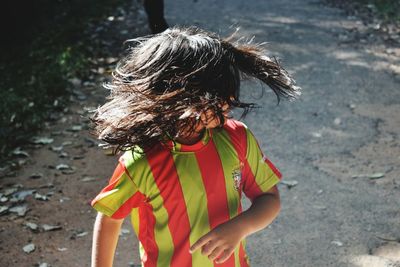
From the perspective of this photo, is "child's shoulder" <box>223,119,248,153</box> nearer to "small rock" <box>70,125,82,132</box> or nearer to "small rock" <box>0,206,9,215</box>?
"small rock" <box>0,206,9,215</box>

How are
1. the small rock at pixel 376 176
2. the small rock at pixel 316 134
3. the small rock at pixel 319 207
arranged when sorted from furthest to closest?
the small rock at pixel 316 134
the small rock at pixel 376 176
the small rock at pixel 319 207

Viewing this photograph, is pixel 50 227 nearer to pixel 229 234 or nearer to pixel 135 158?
pixel 135 158

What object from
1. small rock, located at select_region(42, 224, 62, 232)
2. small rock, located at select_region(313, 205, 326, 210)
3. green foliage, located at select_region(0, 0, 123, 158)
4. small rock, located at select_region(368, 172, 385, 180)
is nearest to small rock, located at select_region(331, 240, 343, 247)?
small rock, located at select_region(313, 205, 326, 210)

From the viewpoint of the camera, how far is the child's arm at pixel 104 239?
1.69 m

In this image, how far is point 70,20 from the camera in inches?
324

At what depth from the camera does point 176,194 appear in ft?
5.35

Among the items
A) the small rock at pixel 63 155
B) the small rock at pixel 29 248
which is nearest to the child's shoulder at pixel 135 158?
the small rock at pixel 29 248

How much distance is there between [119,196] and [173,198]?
14 cm

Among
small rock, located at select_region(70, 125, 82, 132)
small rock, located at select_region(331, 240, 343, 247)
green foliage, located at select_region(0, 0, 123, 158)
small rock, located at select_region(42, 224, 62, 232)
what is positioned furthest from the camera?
green foliage, located at select_region(0, 0, 123, 158)

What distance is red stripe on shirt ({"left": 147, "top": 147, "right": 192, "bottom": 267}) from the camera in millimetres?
1630

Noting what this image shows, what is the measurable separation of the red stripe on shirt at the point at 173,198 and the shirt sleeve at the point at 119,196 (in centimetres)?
7

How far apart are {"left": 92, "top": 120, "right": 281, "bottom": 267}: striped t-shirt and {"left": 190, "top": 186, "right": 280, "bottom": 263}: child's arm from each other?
65mm

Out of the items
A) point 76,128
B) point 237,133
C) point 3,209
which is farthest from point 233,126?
point 76,128

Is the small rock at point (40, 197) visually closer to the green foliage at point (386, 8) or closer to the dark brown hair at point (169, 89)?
the dark brown hair at point (169, 89)
